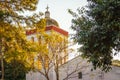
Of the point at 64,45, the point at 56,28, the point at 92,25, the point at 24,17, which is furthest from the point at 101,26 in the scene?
the point at 56,28

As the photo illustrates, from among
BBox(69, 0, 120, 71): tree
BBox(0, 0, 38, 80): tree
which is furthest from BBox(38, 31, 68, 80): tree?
BBox(69, 0, 120, 71): tree

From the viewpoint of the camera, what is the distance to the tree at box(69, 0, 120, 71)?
54.4 ft

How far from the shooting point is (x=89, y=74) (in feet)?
122

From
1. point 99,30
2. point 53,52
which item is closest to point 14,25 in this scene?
point 99,30

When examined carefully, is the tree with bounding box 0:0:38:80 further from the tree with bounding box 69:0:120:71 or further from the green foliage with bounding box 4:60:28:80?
the green foliage with bounding box 4:60:28:80

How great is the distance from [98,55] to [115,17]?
2.35 meters

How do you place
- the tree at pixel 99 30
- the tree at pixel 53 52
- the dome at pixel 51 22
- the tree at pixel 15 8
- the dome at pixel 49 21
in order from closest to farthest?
1. the tree at pixel 99 30
2. the tree at pixel 15 8
3. the tree at pixel 53 52
4. the dome at pixel 51 22
5. the dome at pixel 49 21

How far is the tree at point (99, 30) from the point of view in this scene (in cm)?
1659

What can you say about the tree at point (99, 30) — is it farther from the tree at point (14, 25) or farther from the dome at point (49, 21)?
the dome at point (49, 21)

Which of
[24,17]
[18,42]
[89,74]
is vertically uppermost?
[24,17]

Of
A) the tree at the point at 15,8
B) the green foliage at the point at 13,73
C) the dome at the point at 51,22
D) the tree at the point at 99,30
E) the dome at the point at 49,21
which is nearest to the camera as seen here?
the tree at the point at 99,30

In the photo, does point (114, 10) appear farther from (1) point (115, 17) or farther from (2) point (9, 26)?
(2) point (9, 26)

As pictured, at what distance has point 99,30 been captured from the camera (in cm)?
1738

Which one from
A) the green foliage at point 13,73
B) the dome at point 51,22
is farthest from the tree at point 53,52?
the green foliage at point 13,73
